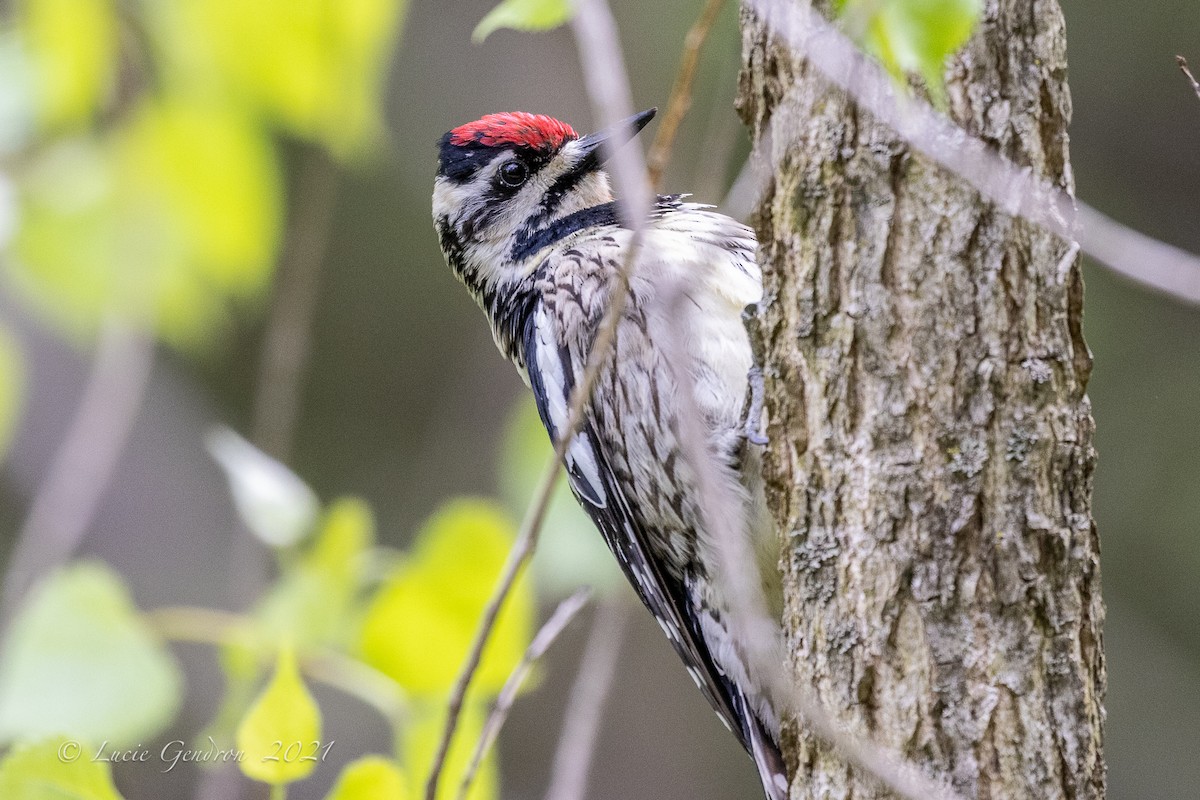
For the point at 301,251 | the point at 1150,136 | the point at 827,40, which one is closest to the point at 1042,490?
the point at 827,40

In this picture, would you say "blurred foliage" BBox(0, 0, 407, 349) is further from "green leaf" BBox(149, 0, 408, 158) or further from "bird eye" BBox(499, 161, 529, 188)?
"bird eye" BBox(499, 161, 529, 188)

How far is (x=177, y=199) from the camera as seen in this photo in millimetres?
1974

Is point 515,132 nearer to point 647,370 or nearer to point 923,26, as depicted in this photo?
point 647,370

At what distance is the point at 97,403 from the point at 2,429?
24 centimetres

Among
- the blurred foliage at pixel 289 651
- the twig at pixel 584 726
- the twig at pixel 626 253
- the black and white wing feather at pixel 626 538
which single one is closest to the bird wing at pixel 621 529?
the black and white wing feather at pixel 626 538

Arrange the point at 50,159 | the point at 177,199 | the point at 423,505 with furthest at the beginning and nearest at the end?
the point at 423,505, the point at 50,159, the point at 177,199

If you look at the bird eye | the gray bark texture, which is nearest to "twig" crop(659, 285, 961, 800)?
the gray bark texture

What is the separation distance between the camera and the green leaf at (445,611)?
5.75 feet

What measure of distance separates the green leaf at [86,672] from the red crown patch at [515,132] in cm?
136

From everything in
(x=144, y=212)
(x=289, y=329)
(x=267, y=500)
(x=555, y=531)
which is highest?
(x=289, y=329)

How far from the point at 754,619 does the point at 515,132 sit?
178 cm

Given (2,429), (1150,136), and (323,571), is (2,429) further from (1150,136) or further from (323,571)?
(1150,136)

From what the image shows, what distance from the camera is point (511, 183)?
8.63ft

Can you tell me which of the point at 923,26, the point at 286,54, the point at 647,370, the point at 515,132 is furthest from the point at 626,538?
the point at 923,26
